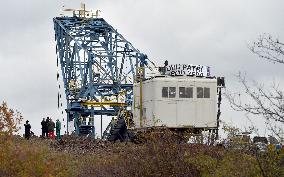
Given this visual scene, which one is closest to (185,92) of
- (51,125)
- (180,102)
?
(180,102)

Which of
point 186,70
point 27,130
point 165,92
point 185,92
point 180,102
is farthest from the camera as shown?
point 27,130

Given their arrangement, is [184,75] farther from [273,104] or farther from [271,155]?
[273,104]

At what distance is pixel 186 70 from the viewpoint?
35344mm

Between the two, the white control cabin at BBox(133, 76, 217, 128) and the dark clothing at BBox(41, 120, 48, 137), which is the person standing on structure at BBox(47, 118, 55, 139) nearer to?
the dark clothing at BBox(41, 120, 48, 137)

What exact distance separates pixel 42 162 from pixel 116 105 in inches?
1357

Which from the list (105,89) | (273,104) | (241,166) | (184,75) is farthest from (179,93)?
(105,89)

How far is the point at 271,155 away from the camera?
16578mm

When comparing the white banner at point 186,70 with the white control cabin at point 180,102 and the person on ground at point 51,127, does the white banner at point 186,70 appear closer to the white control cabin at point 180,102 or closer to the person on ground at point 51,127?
the white control cabin at point 180,102

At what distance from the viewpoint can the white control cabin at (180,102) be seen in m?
34.3

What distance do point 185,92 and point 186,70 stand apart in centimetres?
124

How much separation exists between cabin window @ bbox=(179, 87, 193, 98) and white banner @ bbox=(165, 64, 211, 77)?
2.64 ft

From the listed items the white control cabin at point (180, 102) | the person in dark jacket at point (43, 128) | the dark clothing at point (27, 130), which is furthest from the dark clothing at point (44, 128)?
the white control cabin at point (180, 102)

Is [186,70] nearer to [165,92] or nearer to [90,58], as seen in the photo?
[165,92]

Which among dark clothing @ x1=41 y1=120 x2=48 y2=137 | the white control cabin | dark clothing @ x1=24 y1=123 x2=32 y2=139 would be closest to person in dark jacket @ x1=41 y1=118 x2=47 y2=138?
dark clothing @ x1=41 y1=120 x2=48 y2=137
